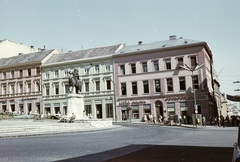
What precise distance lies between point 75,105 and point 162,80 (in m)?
19.7

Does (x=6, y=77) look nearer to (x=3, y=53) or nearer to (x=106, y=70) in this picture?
(x=3, y=53)

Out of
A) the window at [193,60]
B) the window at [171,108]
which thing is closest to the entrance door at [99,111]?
the window at [171,108]

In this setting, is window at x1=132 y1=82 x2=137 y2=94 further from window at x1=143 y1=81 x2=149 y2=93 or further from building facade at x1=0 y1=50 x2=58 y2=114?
building facade at x1=0 y1=50 x2=58 y2=114

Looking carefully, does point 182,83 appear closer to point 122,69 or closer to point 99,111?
point 122,69

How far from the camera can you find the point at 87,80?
5397 centimetres

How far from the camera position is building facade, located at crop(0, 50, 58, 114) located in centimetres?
5831

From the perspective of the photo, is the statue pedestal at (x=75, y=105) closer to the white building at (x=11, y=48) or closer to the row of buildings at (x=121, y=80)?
the row of buildings at (x=121, y=80)

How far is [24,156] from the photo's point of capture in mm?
10219

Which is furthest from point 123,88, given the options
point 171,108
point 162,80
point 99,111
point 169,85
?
point 171,108

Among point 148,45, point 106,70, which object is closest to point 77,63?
point 106,70

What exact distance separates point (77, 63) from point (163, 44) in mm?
16853

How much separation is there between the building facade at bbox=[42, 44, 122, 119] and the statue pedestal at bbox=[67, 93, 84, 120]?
17.2 m

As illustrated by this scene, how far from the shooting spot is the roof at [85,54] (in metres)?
54.1

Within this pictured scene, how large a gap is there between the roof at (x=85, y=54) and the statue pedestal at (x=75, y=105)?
68.0 feet
